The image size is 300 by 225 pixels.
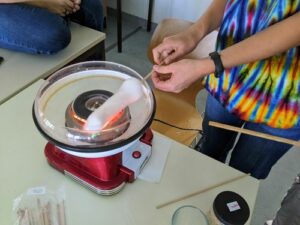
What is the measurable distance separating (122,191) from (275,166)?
48.9 inches

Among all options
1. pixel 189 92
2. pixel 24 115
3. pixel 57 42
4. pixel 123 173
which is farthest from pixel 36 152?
pixel 189 92

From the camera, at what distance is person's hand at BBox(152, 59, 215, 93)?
85 centimetres

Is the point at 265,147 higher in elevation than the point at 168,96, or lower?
higher

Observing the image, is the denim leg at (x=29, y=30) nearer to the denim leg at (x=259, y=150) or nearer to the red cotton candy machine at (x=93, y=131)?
the red cotton candy machine at (x=93, y=131)

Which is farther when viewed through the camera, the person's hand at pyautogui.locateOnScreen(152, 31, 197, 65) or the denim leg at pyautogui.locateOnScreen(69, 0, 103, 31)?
the denim leg at pyautogui.locateOnScreen(69, 0, 103, 31)

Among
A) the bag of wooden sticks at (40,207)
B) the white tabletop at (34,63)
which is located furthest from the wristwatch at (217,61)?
the white tabletop at (34,63)

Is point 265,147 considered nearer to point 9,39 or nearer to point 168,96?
point 168,96

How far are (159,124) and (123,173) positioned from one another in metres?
0.60

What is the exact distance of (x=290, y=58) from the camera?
34.3 inches

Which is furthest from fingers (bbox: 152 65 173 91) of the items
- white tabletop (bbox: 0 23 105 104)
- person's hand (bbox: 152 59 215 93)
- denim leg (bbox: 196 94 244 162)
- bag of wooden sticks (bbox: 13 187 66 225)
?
white tabletop (bbox: 0 23 105 104)

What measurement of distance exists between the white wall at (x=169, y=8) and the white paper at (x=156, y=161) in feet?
5.67

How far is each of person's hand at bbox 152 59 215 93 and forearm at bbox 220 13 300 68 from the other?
0.16ft

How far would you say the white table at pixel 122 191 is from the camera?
774 mm

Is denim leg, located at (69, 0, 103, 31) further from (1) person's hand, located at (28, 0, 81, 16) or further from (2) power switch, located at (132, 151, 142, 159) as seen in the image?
(2) power switch, located at (132, 151, 142, 159)
